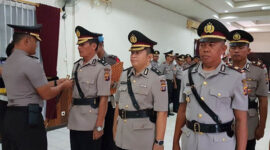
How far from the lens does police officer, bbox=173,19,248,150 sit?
54.5 inches

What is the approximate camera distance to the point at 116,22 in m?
5.64

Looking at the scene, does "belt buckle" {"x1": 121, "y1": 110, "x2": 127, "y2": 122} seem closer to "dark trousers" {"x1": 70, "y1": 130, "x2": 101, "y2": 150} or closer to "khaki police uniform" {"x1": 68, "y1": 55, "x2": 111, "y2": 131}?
"khaki police uniform" {"x1": 68, "y1": 55, "x2": 111, "y2": 131}

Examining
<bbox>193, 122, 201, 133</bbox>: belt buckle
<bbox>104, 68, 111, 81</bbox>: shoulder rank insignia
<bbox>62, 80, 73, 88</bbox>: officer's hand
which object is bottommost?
<bbox>193, 122, 201, 133</bbox>: belt buckle

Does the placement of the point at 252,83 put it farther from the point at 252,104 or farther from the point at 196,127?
the point at 196,127

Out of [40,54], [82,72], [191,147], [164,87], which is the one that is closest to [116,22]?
[40,54]

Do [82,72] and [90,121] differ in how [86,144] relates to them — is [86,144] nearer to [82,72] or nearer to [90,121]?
[90,121]

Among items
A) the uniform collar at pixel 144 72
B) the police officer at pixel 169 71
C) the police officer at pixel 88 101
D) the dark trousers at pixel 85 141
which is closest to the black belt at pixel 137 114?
the uniform collar at pixel 144 72

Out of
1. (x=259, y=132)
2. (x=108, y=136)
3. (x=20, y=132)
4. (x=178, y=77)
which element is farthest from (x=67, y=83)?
(x=178, y=77)

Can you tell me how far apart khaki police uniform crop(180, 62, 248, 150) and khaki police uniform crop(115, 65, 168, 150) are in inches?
10.6

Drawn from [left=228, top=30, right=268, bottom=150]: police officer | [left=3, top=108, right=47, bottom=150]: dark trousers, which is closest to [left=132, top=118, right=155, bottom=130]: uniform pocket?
[left=3, top=108, right=47, bottom=150]: dark trousers

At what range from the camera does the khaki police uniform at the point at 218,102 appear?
1.38m

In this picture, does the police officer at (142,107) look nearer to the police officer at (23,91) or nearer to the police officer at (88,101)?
the police officer at (88,101)

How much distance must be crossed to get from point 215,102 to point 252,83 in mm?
964

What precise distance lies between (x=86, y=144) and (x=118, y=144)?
436 mm
